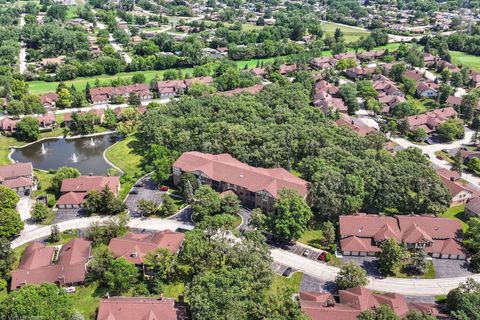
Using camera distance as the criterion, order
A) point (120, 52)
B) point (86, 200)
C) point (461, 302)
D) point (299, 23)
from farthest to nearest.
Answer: point (299, 23) → point (120, 52) → point (86, 200) → point (461, 302)

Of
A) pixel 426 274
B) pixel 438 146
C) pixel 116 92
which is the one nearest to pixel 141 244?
pixel 426 274

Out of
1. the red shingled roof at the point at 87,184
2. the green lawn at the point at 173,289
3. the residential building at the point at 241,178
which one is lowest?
the green lawn at the point at 173,289

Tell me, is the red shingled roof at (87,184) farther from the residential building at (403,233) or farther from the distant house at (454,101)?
the distant house at (454,101)

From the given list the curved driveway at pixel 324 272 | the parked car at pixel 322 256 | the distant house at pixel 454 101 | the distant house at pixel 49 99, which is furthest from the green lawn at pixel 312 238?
the distant house at pixel 49 99

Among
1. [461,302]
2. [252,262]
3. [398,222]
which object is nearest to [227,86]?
[398,222]

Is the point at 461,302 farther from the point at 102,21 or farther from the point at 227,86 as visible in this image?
the point at 102,21

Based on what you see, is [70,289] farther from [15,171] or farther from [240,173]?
[15,171]
